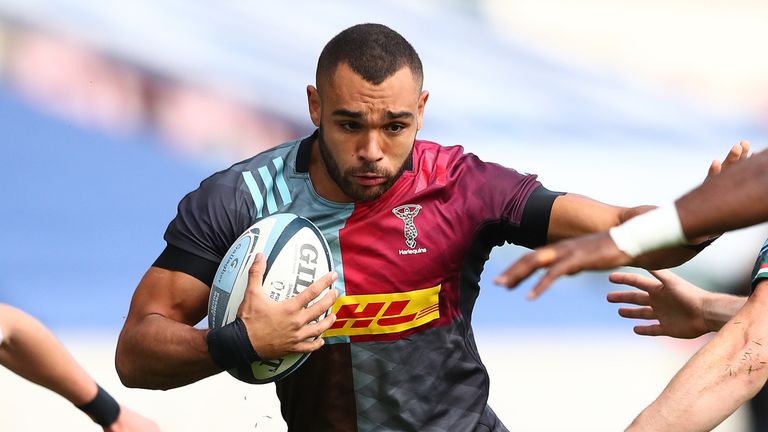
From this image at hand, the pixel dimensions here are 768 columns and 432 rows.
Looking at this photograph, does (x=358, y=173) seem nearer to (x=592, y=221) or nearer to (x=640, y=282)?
(x=592, y=221)

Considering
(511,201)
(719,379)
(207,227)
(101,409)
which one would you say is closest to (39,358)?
(101,409)

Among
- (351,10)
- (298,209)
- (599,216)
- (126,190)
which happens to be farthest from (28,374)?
(351,10)

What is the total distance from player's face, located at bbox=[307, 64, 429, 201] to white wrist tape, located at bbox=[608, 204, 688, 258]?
3.81 ft

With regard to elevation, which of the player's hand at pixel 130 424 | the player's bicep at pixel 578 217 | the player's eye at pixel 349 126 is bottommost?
the player's hand at pixel 130 424

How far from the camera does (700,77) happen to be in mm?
7969

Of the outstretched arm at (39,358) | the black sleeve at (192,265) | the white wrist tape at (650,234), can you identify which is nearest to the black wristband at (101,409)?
the outstretched arm at (39,358)

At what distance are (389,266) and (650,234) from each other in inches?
50.4

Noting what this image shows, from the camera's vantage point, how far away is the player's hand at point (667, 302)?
4.81 m

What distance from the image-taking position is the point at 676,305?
4.86 meters

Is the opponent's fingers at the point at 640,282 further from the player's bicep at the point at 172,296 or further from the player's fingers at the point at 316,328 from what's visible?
the player's bicep at the point at 172,296

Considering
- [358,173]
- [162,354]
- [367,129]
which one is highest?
[367,129]

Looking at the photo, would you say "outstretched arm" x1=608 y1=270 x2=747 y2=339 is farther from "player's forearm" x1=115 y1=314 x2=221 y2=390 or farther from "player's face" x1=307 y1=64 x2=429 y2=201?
"player's forearm" x1=115 y1=314 x2=221 y2=390

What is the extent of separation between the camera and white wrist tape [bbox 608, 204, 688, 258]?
324cm

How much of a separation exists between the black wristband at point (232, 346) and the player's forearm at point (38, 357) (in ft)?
5.14
